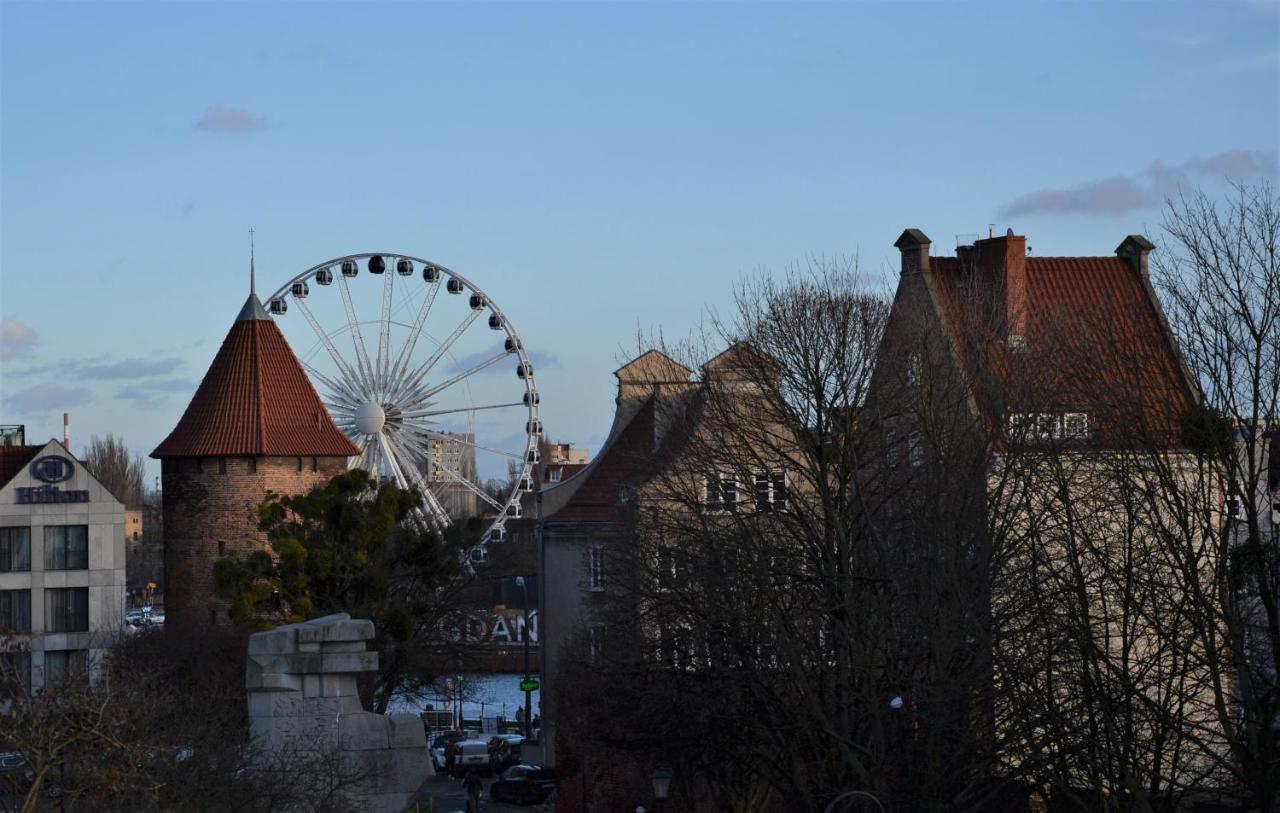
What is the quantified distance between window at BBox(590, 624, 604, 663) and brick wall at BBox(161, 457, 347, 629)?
1976 cm

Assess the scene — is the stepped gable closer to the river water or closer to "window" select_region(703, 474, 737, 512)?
the river water

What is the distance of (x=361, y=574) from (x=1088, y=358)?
21048mm

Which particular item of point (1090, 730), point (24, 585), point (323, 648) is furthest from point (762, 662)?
point (24, 585)

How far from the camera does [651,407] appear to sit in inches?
1858

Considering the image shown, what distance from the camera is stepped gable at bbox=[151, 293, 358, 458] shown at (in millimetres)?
59469

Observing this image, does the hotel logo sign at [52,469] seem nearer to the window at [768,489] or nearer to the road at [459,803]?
the road at [459,803]

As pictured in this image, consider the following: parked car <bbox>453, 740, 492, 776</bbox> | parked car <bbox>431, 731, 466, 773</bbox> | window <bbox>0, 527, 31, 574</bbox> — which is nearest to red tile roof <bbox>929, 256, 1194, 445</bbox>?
parked car <bbox>453, 740, 492, 776</bbox>

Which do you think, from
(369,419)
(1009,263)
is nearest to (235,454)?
(369,419)

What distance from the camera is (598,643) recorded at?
3825 centimetres

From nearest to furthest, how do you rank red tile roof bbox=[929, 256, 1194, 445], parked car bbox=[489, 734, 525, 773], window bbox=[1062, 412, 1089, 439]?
red tile roof bbox=[929, 256, 1194, 445] → window bbox=[1062, 412, 1089, 439] → parked car bbox=[489, 734, 525, 773]

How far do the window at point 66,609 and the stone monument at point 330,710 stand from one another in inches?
1758

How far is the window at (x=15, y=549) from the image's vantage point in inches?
2532

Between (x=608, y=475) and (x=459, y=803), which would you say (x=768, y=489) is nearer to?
(x=608, y=475)

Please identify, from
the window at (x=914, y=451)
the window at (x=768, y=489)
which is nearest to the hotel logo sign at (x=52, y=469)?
the window at (x=768, y=489)
